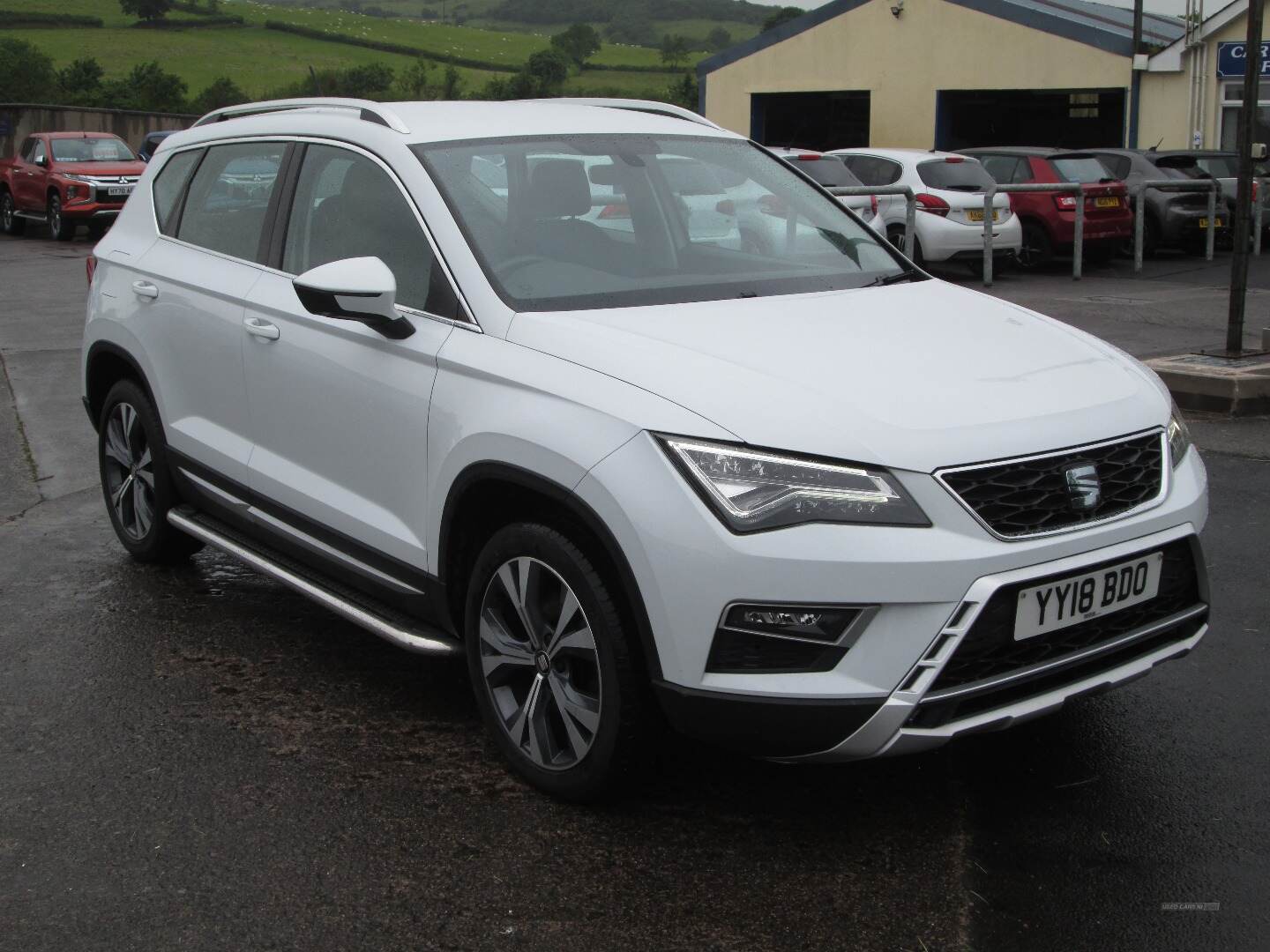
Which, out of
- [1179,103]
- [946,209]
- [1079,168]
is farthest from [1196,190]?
[1179,103]

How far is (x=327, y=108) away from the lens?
16.1 ft

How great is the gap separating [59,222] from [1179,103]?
21.2 meters

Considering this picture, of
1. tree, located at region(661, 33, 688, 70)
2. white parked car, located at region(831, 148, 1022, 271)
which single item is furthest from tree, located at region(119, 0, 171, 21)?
white parked car, located at region(831, 148, 1022, 271)

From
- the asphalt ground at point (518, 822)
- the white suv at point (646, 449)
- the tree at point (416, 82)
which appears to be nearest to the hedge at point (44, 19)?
the tree at point (416, 82)

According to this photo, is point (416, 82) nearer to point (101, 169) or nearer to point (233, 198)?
point (101, 169)

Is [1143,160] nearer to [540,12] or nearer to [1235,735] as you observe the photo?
[1235,735]

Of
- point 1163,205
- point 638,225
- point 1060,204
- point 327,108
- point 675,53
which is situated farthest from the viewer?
point 675,53

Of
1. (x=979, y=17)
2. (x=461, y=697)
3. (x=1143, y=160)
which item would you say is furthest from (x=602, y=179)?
(x=979, y=17)

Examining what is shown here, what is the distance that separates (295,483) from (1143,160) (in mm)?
19169

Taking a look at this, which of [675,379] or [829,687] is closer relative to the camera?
[829,687]

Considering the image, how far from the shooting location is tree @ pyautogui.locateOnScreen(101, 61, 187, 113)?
53656mm

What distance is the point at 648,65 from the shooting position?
93875 mm

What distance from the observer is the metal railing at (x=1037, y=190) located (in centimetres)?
1733

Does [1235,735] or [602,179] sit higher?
[602,179]
